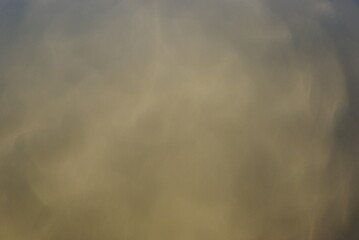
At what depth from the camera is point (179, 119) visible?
168 cm

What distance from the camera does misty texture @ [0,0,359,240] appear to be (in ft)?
4.56

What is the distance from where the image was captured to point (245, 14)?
84.4 inches

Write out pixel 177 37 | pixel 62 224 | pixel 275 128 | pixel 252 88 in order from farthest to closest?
pixel 177 37, pixel 252 88, pixel 275 128, pixel 62 224

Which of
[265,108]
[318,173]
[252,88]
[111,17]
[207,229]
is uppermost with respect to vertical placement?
[111,17]

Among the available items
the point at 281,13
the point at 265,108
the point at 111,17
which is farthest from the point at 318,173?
the point at 111,17

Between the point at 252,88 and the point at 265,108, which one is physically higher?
the point at 252,88

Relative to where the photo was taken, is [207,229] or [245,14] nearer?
[207,229]

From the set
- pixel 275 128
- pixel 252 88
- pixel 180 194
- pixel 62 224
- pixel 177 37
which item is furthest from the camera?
pixel 177 37

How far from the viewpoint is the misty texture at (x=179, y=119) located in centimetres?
139

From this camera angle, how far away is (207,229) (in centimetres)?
136

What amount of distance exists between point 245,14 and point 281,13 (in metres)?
0.24

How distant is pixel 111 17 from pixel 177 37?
497 mm

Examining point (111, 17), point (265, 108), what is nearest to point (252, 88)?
point (265, 108)

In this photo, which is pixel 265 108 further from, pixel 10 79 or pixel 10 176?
pixel 10 79
